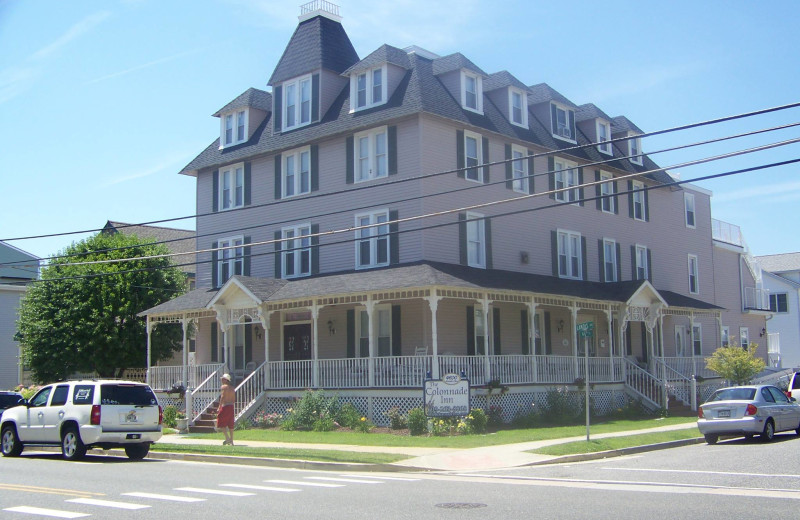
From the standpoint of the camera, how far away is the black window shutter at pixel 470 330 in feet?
97.2

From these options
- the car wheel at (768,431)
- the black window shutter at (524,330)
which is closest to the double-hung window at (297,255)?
the black window shutter at (524,330)

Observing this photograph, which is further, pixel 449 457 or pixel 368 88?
pixel 368 88

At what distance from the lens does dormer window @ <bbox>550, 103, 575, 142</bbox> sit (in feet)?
118

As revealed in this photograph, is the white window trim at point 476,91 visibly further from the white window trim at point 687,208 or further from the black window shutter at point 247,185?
the white window trim at point 687,208

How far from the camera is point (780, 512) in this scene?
1069 cm

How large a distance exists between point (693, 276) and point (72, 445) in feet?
107

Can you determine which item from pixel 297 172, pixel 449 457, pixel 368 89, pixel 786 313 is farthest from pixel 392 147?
pixel 786 313

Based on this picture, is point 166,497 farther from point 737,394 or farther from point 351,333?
point 351,333

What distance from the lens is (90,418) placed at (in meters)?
19.4

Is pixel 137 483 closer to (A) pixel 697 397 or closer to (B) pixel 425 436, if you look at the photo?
(B) pixel 425 436

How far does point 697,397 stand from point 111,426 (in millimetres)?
23897

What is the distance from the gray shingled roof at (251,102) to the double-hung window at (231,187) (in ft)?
8.23

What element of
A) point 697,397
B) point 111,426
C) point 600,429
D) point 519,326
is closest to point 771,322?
point 697,397

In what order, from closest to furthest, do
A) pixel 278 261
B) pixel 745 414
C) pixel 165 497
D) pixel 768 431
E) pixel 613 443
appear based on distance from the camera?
1. pixel 165 497
2. pixel 613 443
3. pixel 745 414
4. pixel 768 431
5. pixel 278 261
